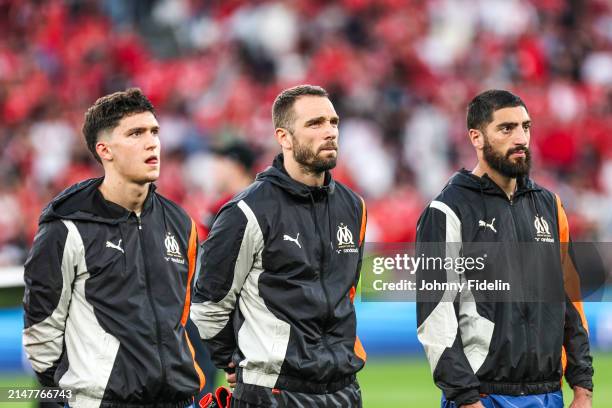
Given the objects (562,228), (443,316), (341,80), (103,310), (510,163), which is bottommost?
(103,310)

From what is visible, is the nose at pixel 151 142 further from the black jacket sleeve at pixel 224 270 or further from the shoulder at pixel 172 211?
the black jacket sleeve at pixel 224 270

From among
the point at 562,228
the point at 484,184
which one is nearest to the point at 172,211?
the point at 484,184

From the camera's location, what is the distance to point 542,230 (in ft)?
17.9

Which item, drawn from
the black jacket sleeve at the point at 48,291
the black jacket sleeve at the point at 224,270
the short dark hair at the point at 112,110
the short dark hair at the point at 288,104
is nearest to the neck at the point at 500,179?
the short dark hair at the point at 288,104

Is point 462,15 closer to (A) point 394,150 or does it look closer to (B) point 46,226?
(A) point 394,150

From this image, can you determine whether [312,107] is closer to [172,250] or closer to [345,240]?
[345,240]

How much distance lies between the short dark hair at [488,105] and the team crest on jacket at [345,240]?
0.86m

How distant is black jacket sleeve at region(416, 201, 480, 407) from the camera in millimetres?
5125

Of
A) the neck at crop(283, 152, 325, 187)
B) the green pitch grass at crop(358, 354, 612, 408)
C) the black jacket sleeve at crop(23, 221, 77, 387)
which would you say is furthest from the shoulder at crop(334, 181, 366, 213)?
the green pitch grass at crop(358, 354, 612, 408)

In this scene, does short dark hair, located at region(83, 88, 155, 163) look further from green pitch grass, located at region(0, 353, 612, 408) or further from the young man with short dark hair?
green pitch grass, located at region(0, 353, 612, 408)

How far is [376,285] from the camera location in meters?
6.26

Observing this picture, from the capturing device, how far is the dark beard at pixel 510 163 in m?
5.43

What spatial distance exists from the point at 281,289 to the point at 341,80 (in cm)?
1036

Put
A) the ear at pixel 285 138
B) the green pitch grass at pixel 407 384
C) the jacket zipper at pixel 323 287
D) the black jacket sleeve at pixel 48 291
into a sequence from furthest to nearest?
the green pitch grass at pixel 407 384 < the ear at pixel 285 138 < the jacket zipper at pixel 323 287 < the black jacket sleeve at pixel 48 291
